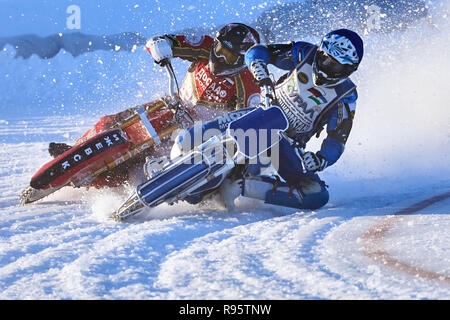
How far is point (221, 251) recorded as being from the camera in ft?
9.73

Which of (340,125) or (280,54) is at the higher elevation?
(280,54)

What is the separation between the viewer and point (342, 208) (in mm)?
4125

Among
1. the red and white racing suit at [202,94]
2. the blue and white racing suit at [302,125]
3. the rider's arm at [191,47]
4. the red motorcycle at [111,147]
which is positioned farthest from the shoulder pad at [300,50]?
the red motorcycle at [111,147]

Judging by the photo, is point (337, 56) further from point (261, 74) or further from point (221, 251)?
point (221, 251)

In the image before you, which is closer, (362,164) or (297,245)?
(297,245)

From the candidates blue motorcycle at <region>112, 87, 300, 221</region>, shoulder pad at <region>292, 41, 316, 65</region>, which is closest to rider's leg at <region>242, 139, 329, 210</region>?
blue motorcycle at <region>112, 87, 300, 221</region>

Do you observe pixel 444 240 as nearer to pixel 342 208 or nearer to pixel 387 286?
pixel 387 286

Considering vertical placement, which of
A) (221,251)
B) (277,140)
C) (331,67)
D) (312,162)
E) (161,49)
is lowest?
(221,251)

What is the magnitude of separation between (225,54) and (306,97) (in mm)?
1029

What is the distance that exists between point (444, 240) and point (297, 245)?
87cm

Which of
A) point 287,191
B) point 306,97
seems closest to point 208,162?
point 287,191

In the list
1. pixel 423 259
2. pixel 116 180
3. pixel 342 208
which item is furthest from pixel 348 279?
pixel 116 180

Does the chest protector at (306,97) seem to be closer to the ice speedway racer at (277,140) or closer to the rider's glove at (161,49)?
the ice speedway racer at (277,140)
